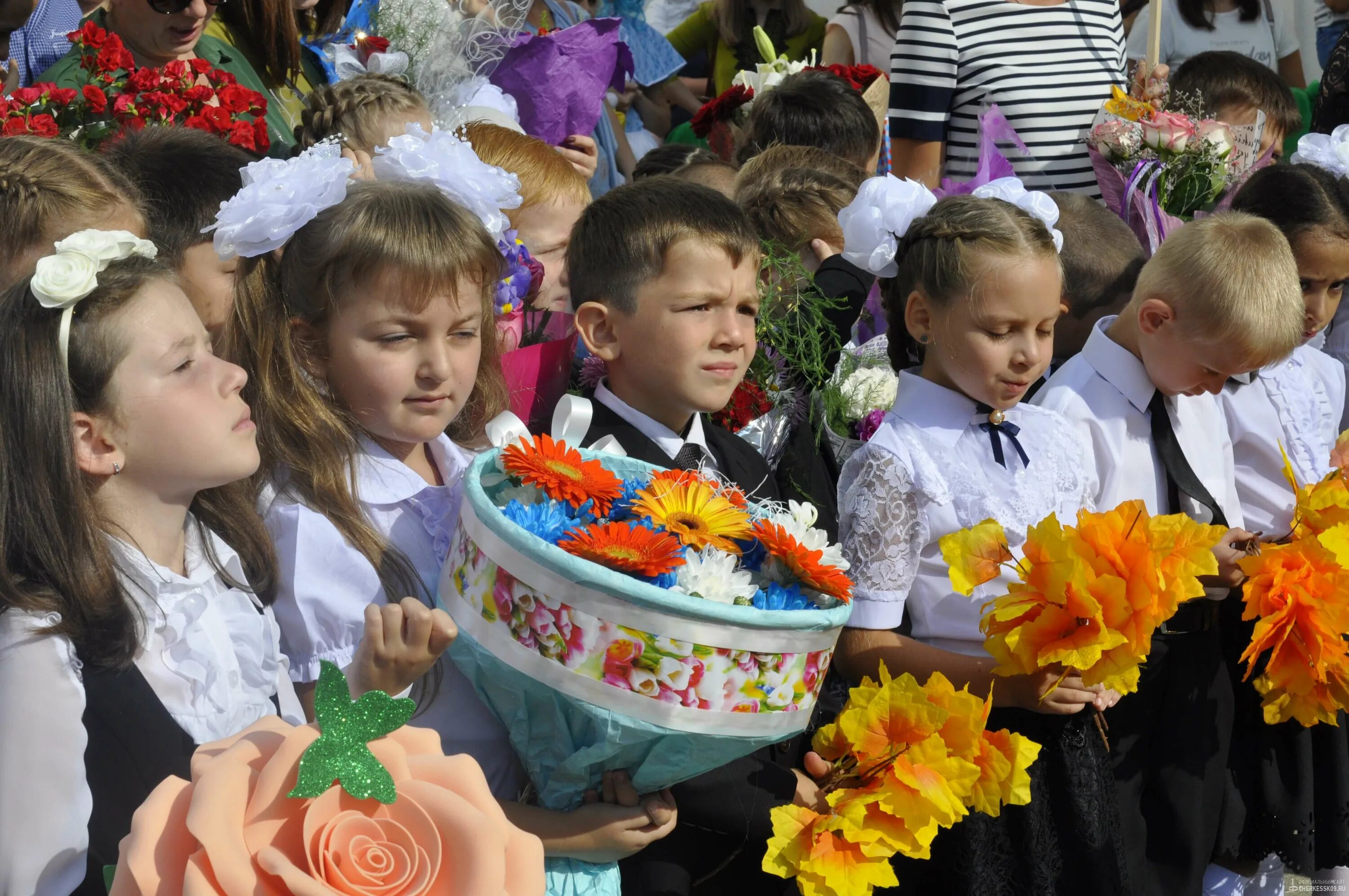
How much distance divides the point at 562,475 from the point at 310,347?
0.67 m

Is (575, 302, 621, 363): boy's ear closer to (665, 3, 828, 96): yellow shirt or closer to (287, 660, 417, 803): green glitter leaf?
(287, 660, 417, 803): green glitter leaf

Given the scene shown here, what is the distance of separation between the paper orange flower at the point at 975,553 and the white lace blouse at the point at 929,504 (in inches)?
10.3

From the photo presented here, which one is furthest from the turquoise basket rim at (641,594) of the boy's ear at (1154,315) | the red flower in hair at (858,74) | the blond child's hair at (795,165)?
the red flower in hair at (858,74)

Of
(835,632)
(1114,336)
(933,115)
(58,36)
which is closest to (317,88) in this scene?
(58,36)

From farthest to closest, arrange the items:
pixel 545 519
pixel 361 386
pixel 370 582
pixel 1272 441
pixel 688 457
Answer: pixel 1272 441 < pixel 688 457 < pixel 361 386 < pixel 370 582 < pixel 545 519

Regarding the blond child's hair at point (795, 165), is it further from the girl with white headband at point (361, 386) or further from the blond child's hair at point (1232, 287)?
the girl with white headband at point (361, 386)

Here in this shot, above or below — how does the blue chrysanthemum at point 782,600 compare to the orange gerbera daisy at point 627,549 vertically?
below

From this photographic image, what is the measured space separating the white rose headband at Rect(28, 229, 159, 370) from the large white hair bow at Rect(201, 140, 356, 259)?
0.25 metres

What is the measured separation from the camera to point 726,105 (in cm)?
540

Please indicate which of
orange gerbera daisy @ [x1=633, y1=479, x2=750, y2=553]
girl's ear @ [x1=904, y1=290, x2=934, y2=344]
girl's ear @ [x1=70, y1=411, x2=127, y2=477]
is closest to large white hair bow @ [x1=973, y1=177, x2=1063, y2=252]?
girl's ear @ [x1=904, y1=290, x2=934, y2=344]

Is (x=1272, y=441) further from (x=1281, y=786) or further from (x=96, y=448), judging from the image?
(x=96, y=448)

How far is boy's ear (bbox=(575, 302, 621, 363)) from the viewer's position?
267 centimetres

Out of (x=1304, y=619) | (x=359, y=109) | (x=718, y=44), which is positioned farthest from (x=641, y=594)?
(x=718, y=44)

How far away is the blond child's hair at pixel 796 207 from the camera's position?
12.4ft
